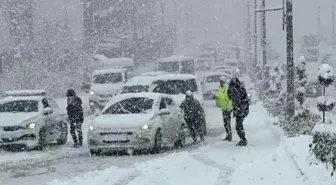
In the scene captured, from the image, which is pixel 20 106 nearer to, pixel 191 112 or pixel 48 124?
pixel 48 124

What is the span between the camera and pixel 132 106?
17.1 meters

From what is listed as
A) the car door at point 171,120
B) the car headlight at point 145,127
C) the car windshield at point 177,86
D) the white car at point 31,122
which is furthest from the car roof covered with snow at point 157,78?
the car headlight at point 145,127

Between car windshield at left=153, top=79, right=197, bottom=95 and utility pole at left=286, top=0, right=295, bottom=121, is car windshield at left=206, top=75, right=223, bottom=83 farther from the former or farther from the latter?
utility pole at left=286, top=0, right=295, bottom=121

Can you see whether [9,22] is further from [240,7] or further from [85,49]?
[240,7]

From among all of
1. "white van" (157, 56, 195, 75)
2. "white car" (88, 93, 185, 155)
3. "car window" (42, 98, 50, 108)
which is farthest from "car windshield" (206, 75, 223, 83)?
"white car" (88, 93, 185, 155)

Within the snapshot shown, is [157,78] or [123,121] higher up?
[157,78]

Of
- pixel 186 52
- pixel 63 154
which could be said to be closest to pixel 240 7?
pixel 186 52

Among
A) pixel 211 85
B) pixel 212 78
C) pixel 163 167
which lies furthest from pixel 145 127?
pixel 212 78

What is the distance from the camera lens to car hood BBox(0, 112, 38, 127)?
16969 millimetres

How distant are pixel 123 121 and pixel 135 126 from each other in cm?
33

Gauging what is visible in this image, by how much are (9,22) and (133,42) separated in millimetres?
14360

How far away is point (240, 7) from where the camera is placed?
425ft

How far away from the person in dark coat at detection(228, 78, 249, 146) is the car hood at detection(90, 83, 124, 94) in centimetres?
1399

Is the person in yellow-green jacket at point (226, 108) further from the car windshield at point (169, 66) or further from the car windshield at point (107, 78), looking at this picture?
the car windshield at point (169, 66)
